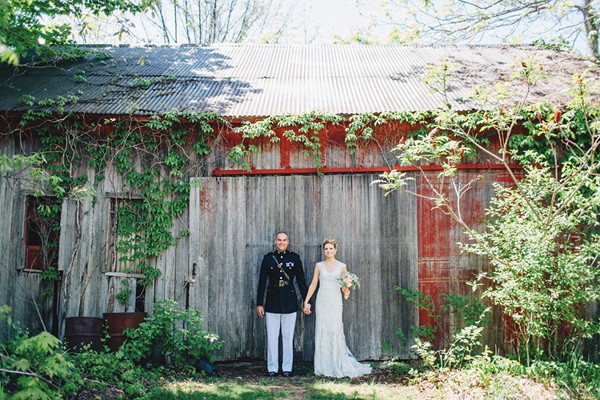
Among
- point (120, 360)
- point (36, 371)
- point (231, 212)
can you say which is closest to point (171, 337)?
point (120, 360)

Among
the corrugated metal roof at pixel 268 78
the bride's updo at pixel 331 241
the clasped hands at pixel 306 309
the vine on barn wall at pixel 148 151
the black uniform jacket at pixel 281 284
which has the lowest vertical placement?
the clasped hands at pixel 306 309

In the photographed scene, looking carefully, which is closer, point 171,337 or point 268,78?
point 171,337

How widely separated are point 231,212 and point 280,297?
1.57 meters

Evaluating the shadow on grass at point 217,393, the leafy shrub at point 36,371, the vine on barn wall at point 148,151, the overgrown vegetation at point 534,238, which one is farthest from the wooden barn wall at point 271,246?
the leafy shrub at point 36,371

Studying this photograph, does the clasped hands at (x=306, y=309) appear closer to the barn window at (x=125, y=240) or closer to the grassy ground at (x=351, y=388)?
the grassy ground at (x=351, y=388)

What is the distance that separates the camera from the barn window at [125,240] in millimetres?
8328

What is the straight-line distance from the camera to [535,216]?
7.15 meters

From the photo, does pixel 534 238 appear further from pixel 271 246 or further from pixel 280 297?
pixel 271 246

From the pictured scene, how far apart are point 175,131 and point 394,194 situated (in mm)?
3543

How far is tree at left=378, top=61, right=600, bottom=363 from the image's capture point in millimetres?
6883

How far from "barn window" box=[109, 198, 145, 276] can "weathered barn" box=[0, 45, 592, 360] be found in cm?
3

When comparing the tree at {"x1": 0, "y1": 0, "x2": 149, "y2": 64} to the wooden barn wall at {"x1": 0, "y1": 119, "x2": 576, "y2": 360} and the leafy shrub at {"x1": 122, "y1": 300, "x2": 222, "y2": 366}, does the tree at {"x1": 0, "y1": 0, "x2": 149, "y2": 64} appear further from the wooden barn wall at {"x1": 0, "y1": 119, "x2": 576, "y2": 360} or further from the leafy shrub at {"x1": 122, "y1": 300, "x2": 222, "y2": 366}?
the leafy shrub at {"x1": 122, "y1": 300, "x2": 222, "y2": 366}

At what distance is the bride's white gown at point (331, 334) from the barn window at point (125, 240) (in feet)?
9.41

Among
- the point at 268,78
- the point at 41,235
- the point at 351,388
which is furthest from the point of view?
the point at 268,78
